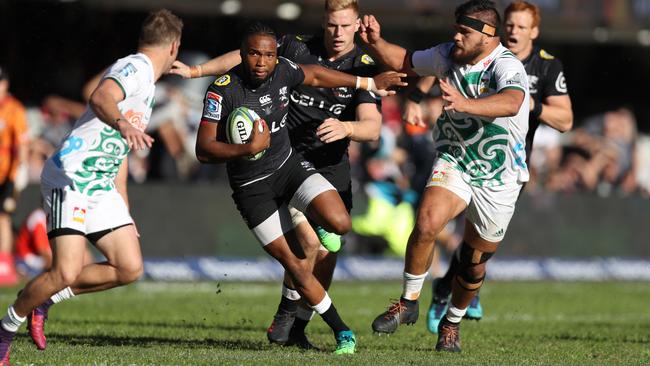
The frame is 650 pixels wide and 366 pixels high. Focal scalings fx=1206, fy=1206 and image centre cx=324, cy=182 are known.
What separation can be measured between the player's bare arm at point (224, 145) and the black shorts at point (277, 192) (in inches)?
18.8

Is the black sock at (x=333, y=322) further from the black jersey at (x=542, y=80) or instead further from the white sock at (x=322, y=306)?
the black jersey at (x=542, y=80)

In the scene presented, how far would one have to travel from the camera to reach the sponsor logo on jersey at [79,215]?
341 inches

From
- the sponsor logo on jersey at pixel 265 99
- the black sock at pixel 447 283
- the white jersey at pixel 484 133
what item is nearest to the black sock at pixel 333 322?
the white jersey at pixel 484 133

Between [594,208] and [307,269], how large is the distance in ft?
42.0

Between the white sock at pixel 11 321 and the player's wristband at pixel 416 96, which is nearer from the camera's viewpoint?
the white sock at pixel 11 321

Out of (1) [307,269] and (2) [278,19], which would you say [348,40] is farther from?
(2) [278,19]

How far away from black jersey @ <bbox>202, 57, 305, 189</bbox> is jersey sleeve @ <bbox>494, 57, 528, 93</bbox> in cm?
157

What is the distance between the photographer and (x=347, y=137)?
10180 mm

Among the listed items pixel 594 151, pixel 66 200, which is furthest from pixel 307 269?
pixel 594 151

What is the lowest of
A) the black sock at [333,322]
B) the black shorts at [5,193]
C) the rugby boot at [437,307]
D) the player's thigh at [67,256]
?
the black shorts at [5,193]

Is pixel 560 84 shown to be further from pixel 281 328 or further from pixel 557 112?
pixel 281 328

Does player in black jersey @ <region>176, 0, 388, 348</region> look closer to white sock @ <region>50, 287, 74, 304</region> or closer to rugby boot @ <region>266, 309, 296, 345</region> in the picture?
rugby boot @ <region>266, 309, 296, 345</region>

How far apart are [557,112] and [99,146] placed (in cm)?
477

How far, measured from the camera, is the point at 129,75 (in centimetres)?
871
